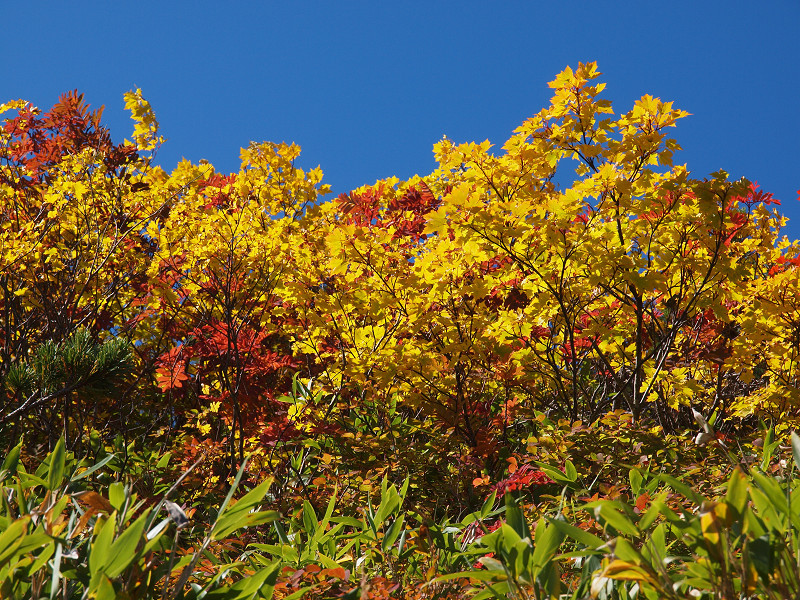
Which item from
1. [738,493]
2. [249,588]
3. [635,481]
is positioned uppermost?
[635,481]

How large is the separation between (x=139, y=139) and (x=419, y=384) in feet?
10.6

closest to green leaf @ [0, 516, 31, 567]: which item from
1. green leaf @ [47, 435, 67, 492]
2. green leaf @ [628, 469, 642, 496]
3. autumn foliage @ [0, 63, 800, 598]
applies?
green leaf @ [47, 435, 67, 492]

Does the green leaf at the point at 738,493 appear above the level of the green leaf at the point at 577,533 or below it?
above

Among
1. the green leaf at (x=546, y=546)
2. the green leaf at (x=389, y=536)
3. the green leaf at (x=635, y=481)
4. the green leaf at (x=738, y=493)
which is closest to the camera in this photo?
the green leaf at (x=738, y=493)

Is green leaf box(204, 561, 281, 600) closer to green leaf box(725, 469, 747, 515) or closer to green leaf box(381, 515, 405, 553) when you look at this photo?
green leaf box(381, 515, 405, 553)

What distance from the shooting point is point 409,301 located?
13.3 feet

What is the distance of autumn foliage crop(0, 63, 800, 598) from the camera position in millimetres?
3570

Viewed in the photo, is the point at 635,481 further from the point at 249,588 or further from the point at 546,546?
the point at 249,588

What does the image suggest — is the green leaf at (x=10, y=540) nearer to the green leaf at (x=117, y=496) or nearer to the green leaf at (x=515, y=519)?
the green leaf at (x=117, y=496)

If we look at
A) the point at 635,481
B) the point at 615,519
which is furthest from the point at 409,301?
the point at 615,519

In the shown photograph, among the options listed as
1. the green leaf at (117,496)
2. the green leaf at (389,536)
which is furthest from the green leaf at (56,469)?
the green leaf at (389,536)

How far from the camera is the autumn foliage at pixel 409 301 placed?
3570mm

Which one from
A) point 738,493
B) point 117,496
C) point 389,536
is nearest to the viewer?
point 738,493

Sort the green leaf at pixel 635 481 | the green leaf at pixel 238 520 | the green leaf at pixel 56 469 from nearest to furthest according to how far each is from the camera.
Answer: the green leaf at pixel 238 520 < the green leaf at pixel 56 469 < the green leaf at pixel 635 481
